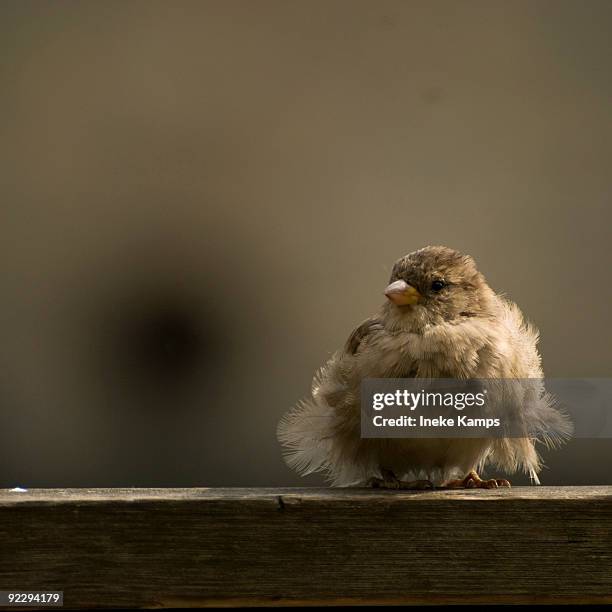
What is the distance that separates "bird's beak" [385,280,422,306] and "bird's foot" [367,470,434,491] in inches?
15.3

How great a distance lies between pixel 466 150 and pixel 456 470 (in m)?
1.77

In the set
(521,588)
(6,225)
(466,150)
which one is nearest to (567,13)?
(466,150)

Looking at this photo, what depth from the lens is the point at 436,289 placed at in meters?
2.85

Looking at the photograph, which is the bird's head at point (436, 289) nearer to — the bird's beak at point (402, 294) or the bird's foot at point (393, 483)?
the bird's beak at point (402, 294)

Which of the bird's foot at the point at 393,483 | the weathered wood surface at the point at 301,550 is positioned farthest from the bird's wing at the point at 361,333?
the weathered wood surface at the point at 301,550

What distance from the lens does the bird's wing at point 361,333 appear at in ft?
9.13

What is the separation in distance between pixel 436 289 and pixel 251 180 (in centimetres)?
157

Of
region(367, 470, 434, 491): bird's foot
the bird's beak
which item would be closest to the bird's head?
the bird's beak

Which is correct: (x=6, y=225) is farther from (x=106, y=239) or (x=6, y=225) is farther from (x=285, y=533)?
(x=285, y=533)

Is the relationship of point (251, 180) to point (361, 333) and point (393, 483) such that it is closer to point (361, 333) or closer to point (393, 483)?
point (361, 333)

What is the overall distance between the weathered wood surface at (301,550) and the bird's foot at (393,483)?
327 mm

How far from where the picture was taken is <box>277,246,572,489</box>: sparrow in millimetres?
2625

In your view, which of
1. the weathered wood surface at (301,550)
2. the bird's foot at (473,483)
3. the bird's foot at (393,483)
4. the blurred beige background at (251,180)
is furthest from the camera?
the blurred beige background at (251,180)

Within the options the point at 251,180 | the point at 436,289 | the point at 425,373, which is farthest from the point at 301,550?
the point at 251,180
